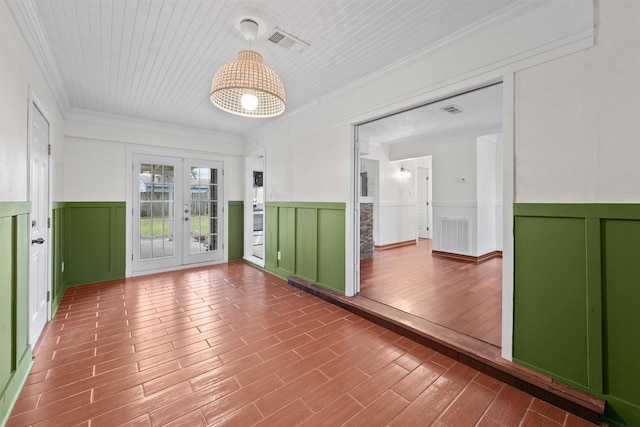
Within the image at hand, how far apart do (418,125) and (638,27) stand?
3455 millimetres

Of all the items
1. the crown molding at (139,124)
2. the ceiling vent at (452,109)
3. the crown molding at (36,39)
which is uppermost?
the ceiling vent at (452,109)

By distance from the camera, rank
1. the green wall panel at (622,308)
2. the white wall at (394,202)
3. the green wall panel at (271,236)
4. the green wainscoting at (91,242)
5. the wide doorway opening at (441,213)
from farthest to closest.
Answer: the white wall at (394,202), the green wall panel at (271,236), the green wainscoting at (91,242), the wide doorway opening at (441,213), the green wall panel at (622,308)

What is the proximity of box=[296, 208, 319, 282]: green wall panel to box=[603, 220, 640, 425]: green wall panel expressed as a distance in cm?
278

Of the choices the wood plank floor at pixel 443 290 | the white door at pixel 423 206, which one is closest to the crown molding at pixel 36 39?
the wood plank floor at pixel 443 290

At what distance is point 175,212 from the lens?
4.93m

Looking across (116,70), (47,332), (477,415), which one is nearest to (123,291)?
(47,332)

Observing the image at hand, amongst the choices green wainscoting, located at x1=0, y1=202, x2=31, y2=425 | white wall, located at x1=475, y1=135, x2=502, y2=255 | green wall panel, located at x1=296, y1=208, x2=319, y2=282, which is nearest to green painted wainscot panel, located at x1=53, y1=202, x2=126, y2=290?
green wainscoting, located at x1=0, y1=202, x2=31, y2=425

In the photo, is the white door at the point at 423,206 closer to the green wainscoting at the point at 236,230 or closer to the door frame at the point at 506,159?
the green wainscoting at the point at 236,230

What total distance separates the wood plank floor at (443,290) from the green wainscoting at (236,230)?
8.20 ft

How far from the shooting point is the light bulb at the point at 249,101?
7.05 feet

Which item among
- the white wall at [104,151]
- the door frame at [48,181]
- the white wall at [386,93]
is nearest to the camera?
the white wall at [386,93]

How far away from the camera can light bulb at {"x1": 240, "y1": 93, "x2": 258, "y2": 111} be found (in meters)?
2.15

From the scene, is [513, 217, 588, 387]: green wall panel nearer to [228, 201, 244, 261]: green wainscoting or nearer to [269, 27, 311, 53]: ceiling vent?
[269, 27, 311, 53]: ceiling vent

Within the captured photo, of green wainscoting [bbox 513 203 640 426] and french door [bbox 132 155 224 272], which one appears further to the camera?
french door [bbox 132 155 224 272]
